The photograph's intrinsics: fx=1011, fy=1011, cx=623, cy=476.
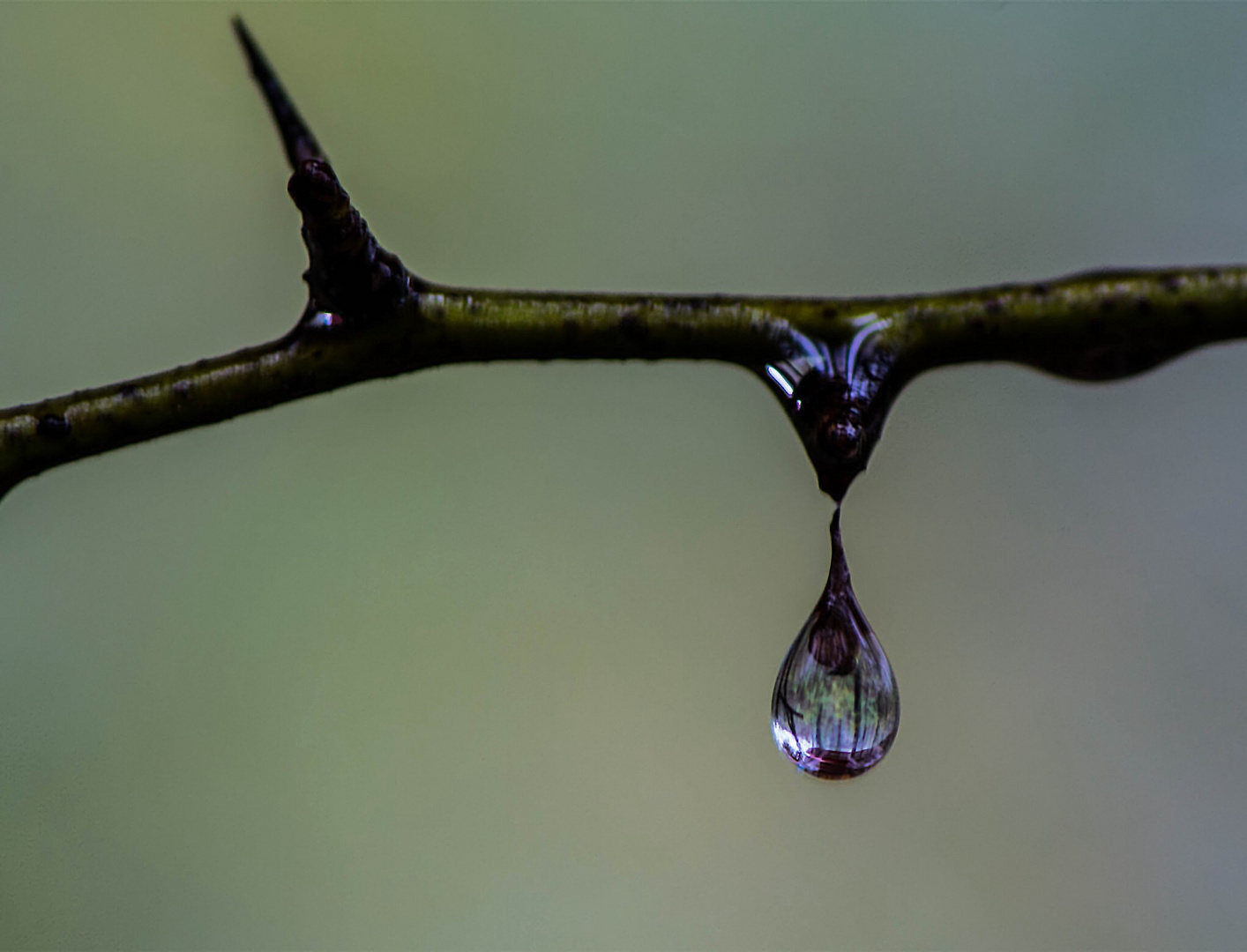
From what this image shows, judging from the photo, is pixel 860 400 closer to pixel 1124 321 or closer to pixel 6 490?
pixel 1124 321

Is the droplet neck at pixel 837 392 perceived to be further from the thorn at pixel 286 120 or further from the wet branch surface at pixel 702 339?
the thorn at pixel 286 120

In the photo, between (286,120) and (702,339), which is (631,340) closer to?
(702,339)

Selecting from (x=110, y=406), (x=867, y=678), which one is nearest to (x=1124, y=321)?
(x=867, y=678)

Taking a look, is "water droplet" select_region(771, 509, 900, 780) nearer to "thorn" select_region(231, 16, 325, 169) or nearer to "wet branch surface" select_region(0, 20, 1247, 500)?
"wet branch surface" select_region(0, 20, 1247, 500)

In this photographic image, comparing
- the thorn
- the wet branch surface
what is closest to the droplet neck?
the wet branch surface

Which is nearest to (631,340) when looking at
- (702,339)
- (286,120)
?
(702,339)

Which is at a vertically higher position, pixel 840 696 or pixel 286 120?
pixel 286 120
